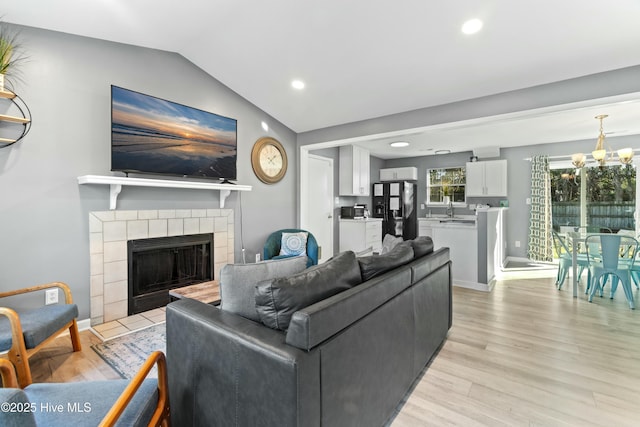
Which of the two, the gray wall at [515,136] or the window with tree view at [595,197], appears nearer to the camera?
the gray wall at [515,136]

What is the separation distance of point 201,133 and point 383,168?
508cm

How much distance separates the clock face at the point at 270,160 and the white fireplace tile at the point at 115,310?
7.89 ft

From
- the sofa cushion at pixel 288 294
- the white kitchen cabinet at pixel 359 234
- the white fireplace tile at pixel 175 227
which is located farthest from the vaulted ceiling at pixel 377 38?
the white kitchen cabinet at pixel 359 234

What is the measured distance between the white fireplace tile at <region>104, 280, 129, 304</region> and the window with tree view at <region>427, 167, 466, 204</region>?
20.7 ft

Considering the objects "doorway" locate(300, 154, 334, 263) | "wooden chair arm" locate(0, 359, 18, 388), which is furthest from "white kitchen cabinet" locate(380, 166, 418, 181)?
"wooden chair arm" locate(0, 359, 18, 388)

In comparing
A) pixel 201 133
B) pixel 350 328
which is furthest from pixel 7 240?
pixel 350 328

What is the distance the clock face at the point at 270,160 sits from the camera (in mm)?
4367

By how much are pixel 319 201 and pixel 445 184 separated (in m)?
3.37

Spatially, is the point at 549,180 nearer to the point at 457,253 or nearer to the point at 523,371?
the point at 457,253

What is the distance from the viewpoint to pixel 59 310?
6.98 ft

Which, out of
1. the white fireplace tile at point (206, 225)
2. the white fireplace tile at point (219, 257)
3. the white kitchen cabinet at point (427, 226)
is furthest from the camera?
the white kitchen cabinet at point (427, 226)

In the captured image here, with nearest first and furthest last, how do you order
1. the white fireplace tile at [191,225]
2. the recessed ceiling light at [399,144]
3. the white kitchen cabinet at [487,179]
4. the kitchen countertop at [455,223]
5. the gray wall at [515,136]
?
the gray wall at [515,136] < the white fireplace tile at [191,225] < the kitchen countertop at [455,223] < the recessed ceiling light at [399,144] < the white kitchen cabinet at [487,179]

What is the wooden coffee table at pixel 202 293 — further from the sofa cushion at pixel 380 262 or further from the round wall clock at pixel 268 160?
the round wall clock at pixel 268 160

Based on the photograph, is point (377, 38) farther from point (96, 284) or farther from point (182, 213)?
point (96, 284)
